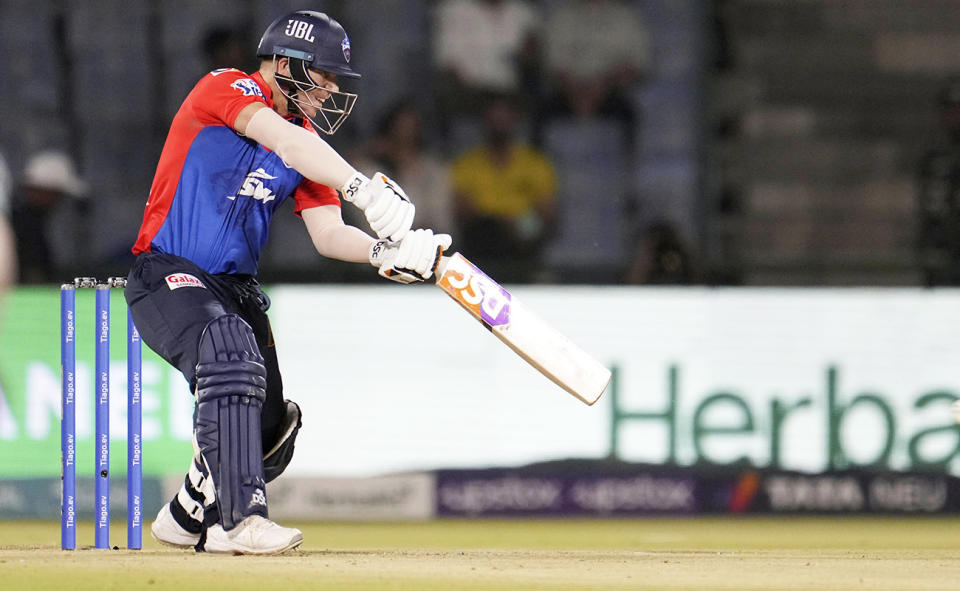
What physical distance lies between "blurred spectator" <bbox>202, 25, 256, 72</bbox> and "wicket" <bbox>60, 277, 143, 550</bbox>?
11.4 feet

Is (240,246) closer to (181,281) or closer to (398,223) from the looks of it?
(181,281)

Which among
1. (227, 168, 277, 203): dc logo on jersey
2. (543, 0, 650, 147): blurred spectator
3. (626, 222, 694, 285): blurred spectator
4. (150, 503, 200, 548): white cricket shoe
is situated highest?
(543, 0, 650, 147): blurred spectator

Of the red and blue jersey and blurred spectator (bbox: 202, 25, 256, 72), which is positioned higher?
blurred spectator (bbox: 202, 25, 256, 72)

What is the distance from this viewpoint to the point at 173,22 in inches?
312

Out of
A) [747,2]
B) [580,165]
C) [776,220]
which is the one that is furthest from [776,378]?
[747,2]

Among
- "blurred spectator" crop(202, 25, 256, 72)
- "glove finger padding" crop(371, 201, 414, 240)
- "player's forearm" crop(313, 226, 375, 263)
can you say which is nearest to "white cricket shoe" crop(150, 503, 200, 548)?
"player's forearm" crop(313, 226, 375, 263)

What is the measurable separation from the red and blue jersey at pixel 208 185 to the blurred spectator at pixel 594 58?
12.5 ft

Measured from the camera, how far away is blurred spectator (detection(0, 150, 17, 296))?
A: 7.50 metres

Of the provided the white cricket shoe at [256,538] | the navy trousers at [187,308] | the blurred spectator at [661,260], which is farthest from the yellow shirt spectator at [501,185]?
the white cricket shoe at [256,538]

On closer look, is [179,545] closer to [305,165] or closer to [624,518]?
[305,165]

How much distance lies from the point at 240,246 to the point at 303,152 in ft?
1.43

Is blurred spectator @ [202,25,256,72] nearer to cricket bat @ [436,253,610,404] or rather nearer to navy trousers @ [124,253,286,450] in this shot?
navy trousers @ [124,253,286,450]

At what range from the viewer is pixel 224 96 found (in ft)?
13.8

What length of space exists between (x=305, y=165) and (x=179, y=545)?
1.23 metres
